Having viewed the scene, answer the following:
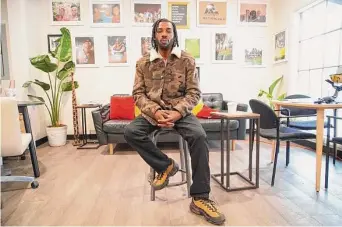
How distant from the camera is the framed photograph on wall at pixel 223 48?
4.02 metres

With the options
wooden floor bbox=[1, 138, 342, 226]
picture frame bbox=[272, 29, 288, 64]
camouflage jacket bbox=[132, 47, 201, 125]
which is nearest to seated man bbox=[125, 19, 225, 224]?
camouflage jacket bbox=[132, 47, 201, 125]

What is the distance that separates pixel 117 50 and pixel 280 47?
271 cm

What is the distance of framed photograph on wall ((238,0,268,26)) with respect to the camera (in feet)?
13.1

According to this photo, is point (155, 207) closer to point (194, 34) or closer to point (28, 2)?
point (194, 34)

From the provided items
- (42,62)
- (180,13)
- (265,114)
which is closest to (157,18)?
(180,13)

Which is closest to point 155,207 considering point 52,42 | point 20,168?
point 20,168

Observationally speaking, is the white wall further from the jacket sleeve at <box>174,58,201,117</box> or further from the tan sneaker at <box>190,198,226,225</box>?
the tan sneaker at <box>190,198,226,225</box>

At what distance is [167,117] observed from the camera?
1.65 metres

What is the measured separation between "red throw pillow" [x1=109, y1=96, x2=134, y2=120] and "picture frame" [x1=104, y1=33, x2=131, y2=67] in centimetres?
79

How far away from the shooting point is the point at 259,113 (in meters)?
2.07

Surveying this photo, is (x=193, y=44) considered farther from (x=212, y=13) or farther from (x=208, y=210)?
(x=208, y=210)

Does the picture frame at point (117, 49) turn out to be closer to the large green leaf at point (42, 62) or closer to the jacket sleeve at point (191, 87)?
the large green leaf at point (42, 62)

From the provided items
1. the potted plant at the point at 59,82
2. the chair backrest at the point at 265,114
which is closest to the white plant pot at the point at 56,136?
the potted plant at the point at 59,82

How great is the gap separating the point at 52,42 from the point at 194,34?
2368 mm
